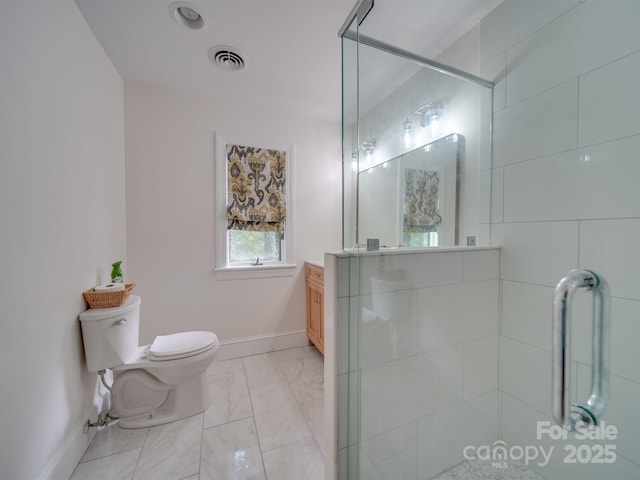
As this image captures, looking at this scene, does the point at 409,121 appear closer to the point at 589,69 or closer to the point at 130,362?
the point at 589,69

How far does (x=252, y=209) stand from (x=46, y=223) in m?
1.41

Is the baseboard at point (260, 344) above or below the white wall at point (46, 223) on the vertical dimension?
below

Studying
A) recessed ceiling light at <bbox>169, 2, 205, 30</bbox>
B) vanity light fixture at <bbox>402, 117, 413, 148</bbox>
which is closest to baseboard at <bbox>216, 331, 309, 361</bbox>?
vanity light fixture at <bbox>402, 117, 413, 148</bbox>

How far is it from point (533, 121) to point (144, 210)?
2637 millimetres

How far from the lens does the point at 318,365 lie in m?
2.18

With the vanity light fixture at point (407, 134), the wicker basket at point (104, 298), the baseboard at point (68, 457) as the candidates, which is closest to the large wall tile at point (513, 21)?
the vanity light fixture at point (407, 134)

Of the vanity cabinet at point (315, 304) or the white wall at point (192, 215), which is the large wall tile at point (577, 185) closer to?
the vanity cabinet at point (315, 304)

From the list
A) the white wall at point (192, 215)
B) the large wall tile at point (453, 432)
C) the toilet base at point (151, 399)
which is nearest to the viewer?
the large wall tile at point (453, 432)

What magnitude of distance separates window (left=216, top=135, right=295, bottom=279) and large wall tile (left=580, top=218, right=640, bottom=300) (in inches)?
80.8

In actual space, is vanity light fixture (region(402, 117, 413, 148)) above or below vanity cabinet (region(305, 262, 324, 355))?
above

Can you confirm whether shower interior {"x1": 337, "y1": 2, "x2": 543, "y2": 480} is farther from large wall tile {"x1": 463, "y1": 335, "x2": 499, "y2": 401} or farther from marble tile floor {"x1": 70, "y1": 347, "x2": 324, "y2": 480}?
marble tile floor {"x1": 70, "y1": 347, "x2": 324, "y2": 480}

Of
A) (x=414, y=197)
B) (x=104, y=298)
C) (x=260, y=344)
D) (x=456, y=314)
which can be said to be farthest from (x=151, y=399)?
(x=414, y=197)

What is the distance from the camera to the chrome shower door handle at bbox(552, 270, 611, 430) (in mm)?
675

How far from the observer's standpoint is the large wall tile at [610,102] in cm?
88
